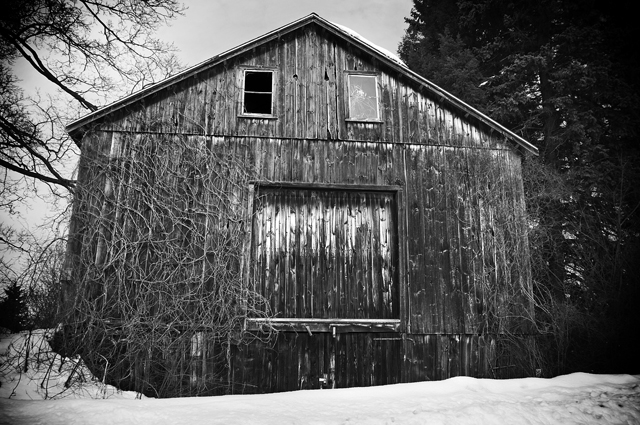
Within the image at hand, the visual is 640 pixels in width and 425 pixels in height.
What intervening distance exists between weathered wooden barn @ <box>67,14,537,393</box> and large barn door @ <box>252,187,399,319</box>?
0.03m

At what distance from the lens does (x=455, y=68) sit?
1633 centimetres

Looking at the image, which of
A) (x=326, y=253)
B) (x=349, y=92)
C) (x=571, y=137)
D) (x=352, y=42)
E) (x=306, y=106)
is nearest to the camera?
(x=326, y=253)

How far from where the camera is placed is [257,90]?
424 inches

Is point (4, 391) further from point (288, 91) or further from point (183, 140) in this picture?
point (288, 91)

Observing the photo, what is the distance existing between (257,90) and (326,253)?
4765 mm

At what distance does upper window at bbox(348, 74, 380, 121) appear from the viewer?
369 inches

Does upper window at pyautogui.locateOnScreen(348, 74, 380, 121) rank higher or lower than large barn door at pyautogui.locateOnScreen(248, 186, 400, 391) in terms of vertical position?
higher

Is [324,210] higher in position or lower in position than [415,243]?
higher

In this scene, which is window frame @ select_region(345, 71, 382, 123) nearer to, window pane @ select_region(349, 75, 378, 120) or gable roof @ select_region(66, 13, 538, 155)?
window pane @ select_region(349, 75, 378, 120)

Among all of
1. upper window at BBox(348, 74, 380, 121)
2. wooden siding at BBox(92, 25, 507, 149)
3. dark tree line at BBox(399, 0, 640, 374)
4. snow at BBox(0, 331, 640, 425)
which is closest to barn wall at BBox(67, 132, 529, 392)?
wooden siding at BBox(92, 25, 507, 149)

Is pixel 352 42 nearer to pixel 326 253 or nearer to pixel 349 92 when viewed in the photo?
pixel 349 92

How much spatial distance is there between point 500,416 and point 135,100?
27.4 feet

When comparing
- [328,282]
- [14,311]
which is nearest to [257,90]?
[328,282]

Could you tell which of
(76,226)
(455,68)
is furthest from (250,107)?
(455,68)
